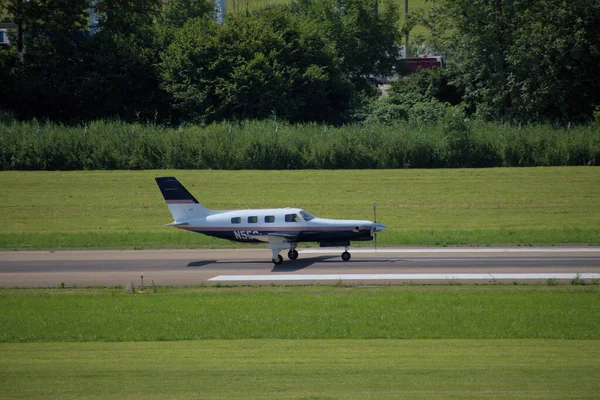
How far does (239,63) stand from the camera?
64.8 m

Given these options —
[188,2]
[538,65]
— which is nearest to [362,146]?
[538,65]

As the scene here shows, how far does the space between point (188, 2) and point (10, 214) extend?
52.5 m

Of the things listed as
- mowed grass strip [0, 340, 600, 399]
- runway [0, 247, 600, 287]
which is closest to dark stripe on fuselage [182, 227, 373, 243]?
runway [0, 247, 600, 287]

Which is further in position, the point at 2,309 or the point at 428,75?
the point at 428,75

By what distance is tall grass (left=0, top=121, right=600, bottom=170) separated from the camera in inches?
2126

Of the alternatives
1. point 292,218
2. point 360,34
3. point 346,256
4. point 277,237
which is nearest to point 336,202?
point 346,256

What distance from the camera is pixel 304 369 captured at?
1530 centimetres

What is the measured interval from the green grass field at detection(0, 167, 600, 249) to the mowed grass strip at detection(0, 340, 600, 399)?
1657 centimetres

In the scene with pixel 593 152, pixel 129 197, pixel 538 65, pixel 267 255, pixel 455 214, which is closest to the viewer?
pixel 267 255

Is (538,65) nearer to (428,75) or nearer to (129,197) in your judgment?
(428,75)

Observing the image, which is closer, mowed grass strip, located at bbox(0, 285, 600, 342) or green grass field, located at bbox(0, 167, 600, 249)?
mowed grass strip, located at bbox(0, 285, 600, 342)

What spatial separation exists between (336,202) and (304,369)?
2910 cm

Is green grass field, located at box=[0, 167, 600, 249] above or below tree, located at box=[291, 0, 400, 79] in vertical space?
below

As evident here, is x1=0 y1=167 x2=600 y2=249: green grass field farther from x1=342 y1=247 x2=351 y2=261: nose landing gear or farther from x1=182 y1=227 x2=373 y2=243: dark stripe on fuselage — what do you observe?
x1=182 y1=227 x2=373 y2=243: dark stripe on fuselage
